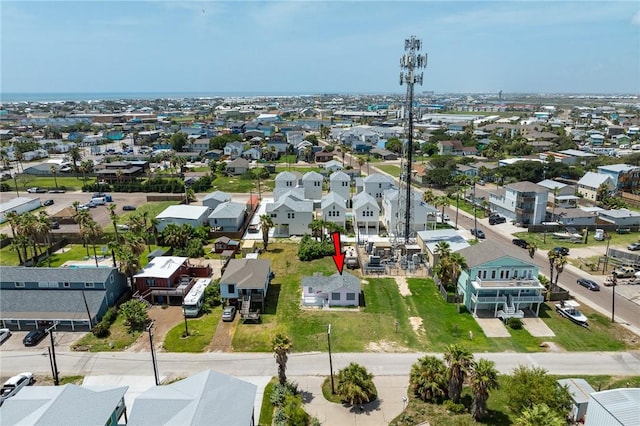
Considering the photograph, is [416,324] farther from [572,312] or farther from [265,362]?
[572,312]

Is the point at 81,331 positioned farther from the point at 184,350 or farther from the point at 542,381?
the point at 542,381

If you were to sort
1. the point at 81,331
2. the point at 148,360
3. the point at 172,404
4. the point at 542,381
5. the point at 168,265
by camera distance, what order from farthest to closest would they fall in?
the point at 168,265 → the point at 81,331 → the point at 148,360 → the point at 542,381 → the point at 172,404

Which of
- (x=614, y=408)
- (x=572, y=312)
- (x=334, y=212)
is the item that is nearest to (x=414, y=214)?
(x=334, y=212)

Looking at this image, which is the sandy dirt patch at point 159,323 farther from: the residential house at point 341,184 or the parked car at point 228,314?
the residential house at point 341,184

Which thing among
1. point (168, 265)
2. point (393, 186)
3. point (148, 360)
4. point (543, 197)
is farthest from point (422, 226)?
point (148, 360)

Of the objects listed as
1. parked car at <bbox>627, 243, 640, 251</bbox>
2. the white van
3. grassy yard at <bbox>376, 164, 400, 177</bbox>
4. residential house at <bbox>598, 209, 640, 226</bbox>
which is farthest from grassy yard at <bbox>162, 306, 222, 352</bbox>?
grassy yard at <bbox>376, 164, 400, 177</bbox>

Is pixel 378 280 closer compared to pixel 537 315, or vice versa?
pixel 537 315
